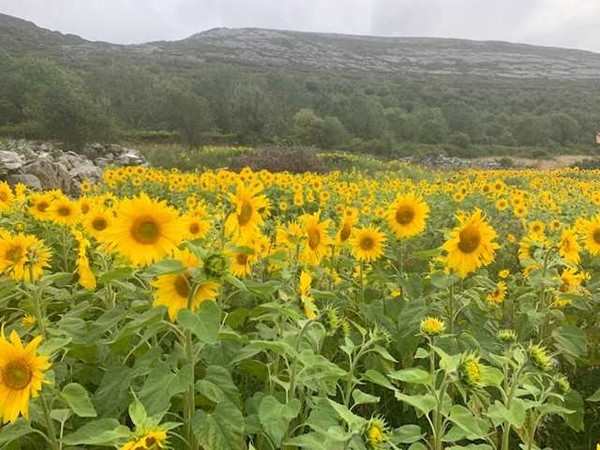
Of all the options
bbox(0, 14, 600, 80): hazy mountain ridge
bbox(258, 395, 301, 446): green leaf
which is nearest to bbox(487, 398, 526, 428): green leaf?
bbox(258, 395, 301, 446): green leaf

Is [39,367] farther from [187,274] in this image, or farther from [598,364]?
[598,364]

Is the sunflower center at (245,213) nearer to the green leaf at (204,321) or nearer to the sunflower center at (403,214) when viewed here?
the green leaf at (204,321)

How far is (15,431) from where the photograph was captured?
1.31m

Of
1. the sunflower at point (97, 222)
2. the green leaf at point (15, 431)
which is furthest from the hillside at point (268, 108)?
the green leaf at point (15, 431)

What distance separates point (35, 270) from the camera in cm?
185

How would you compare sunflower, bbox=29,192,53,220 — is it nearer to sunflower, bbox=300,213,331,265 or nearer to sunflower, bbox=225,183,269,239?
sunflower, bbox=300,213,331,265

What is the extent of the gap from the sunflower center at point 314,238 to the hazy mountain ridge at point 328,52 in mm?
62738

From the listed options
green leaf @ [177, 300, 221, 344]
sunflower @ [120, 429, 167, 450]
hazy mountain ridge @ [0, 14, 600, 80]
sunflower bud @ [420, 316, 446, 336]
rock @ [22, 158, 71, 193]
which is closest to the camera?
sunflower @ [120, 429, 167, 450]

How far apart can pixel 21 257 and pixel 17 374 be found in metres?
0.72

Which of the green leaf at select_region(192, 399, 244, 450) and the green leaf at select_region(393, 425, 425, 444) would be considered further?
the green leaf at select_region(393, 425, 425, 444)

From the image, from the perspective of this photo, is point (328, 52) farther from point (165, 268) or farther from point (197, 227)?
point (165, 268)

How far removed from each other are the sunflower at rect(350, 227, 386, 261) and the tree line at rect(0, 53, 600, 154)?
23.3 m

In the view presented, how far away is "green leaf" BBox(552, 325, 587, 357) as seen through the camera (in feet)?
7.42

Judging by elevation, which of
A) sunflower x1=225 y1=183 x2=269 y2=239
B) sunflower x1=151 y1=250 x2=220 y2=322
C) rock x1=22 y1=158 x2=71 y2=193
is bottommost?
rock x1=22 y1=158 x2=71 y2=193
